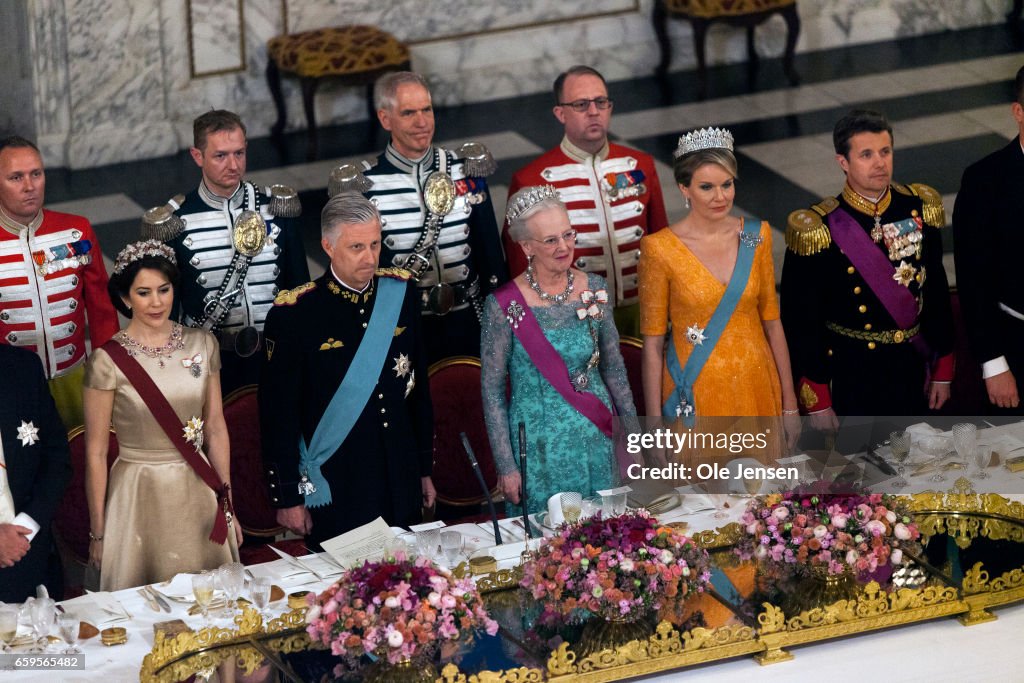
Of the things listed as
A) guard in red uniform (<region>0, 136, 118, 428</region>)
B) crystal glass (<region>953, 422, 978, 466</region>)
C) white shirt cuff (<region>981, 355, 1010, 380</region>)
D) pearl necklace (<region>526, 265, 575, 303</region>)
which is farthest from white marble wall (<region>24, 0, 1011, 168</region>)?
crystal glass (<region>953, 422, 978, 466</region>)

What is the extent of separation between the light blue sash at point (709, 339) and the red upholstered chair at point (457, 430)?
23.7 inches

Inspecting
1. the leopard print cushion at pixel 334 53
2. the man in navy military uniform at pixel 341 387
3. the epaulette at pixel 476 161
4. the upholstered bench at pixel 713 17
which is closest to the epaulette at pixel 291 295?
the man in navy military uniform at pixel 341 387

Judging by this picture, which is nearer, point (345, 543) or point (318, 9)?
point (345, 543)

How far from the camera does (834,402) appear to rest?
535 cm

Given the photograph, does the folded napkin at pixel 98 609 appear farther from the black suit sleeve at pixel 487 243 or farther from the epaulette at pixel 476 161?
the epaulette at pixel 476 161

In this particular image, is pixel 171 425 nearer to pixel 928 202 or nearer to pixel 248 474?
pixel 248 474

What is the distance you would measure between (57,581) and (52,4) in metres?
5.04

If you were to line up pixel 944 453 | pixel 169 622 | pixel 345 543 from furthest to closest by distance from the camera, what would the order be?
1. pixel 944 453
2. pixel 345 543
3. pixel 169 622

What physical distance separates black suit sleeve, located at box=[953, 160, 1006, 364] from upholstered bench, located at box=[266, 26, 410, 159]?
188 inches

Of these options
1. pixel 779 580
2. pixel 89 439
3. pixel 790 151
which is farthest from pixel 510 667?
pixel 790 151

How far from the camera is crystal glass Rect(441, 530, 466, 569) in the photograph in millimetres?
4223

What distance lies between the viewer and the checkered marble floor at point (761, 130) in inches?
345

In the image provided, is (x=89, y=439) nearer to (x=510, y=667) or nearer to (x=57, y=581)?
(x=57, y=581)

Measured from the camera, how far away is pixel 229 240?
5.30 m
